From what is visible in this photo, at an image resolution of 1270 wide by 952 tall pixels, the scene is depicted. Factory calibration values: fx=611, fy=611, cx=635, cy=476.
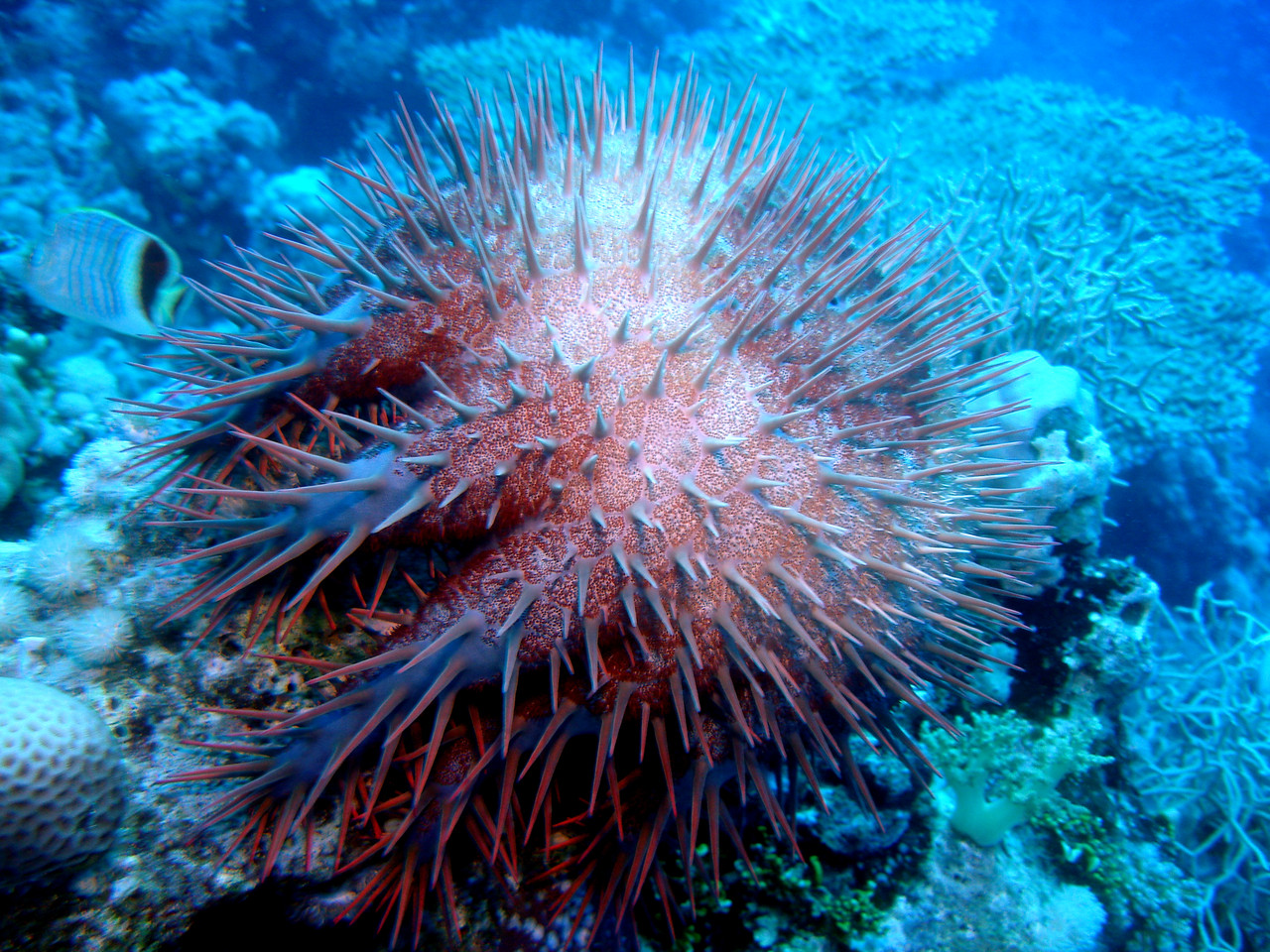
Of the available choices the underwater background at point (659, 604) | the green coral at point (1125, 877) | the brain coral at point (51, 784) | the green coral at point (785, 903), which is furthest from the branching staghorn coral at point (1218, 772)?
the brain coral at point (51, 784)

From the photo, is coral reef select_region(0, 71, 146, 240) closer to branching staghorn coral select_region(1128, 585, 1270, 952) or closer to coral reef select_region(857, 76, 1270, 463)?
coral reef select_region(857, 76, 1270, 463)

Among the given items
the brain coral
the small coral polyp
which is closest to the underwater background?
the brain coral

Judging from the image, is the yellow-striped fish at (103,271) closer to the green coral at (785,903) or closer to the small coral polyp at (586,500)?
the small coral polyp at (586,500)

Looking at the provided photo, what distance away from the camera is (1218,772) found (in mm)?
4824

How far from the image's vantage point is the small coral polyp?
2.03m

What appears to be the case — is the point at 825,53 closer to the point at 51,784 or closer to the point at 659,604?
the point at 659,604

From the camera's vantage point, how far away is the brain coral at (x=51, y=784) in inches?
80.0

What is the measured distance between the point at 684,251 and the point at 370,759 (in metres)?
2.22

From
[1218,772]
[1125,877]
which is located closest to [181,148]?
[1125,877]

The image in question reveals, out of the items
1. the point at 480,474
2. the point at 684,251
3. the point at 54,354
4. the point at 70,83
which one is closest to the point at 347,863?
the point at 480,474

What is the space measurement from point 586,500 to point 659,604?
16.3 inches

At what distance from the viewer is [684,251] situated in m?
2.38

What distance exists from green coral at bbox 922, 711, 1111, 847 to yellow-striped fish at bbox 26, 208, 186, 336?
18.2 ft

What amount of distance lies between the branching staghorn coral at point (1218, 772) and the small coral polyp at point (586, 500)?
140 inches
